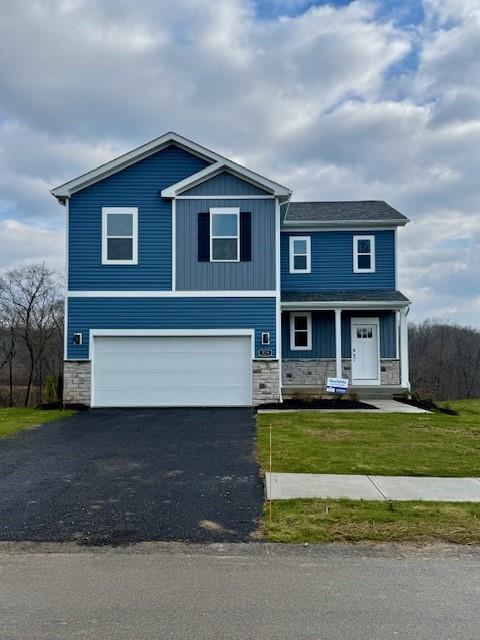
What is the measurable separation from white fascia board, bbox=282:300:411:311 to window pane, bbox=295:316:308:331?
1295mm

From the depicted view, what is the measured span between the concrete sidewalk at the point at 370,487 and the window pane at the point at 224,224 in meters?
9.65

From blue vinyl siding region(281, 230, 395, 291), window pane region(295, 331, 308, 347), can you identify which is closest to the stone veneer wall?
window pane region(295, 331, 308, 347)

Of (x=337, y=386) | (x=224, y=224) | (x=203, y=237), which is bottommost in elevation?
(x=337, y=386)

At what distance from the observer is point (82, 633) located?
3.22 m

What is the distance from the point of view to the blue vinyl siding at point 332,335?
1895 centimetres

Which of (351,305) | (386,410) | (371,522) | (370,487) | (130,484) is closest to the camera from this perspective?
(371,522)

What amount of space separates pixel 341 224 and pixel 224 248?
558cm

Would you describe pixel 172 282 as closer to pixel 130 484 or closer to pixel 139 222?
pixel 139 222

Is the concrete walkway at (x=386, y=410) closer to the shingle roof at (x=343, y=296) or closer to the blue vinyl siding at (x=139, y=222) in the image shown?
the shingle roof at (x=343, y=296)

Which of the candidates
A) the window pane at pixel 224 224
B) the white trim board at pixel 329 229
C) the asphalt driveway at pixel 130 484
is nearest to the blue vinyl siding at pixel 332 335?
the white trim board at pixel 329 229

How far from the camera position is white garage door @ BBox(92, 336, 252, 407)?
15375 millimetres

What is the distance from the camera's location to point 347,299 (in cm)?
1783

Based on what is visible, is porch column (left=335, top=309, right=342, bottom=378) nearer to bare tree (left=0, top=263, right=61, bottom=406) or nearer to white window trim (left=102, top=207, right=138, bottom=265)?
white window trim (left=102, top=207, right=138, bottom=265)

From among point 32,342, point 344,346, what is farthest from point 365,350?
point 32,342
